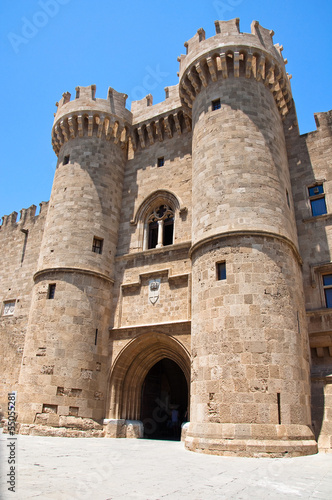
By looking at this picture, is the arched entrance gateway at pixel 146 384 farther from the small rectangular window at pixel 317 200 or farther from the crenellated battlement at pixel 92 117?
the crenellated battlement at pixel 92 117

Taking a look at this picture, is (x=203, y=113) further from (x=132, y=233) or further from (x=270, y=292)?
(x=270, y=292)

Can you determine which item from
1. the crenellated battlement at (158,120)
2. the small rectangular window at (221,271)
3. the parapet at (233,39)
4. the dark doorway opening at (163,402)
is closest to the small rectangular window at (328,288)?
the small rectangular window at (221,271)

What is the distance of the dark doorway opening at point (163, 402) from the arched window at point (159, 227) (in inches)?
207

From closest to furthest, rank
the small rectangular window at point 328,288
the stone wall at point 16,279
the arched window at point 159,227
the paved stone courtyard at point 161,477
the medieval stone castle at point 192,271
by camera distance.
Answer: the paved stone courtyard at point 161,477
the medieval stone castle at point 192,271
the small rectangular window at point 328,288
the arched window at point 159,227
the stone wall at point 16,279

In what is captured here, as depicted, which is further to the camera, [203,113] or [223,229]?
[203,113]

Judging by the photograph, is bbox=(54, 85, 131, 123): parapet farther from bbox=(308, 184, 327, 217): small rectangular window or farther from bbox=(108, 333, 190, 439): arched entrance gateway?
bbox=(108, 333, 190, 439): arched entrance gateway

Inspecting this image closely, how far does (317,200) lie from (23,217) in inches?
581

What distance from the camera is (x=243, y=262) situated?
9680mm

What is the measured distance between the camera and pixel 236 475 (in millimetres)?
5473

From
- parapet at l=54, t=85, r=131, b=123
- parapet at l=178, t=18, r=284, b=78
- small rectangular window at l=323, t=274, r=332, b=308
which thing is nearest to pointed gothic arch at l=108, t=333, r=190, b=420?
small rectangular window at l=323, t=274, r=332, b=308

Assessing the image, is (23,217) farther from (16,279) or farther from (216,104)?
(216,104)

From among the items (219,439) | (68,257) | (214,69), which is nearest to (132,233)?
(68,257)

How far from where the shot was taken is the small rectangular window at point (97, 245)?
14.2 meters

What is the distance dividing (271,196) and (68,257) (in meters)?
7.19
